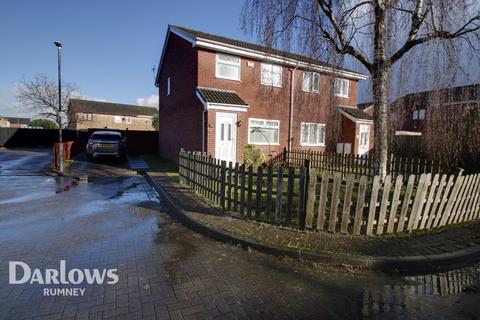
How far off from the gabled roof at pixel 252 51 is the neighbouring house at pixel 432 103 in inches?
55.5

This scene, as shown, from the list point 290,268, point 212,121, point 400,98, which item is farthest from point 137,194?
point 400,98

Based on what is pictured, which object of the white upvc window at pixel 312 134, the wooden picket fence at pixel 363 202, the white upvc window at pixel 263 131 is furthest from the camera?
the white upvc window at pixel 312 134

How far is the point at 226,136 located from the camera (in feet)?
43.9

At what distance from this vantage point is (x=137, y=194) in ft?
29.3

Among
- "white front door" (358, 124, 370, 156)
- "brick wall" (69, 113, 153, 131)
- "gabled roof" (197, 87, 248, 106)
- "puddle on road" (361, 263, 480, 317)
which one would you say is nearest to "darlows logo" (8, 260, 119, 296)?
"puddle on road" (361, 263, 480, 317)

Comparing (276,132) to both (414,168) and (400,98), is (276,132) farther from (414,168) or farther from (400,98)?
(400,98)

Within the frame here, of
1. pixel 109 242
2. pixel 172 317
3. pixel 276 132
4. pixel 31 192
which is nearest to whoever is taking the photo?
pixel 172 317

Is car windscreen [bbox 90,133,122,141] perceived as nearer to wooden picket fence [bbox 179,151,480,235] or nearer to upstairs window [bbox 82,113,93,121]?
wooden picket fence [bbox 179,151,480,235]

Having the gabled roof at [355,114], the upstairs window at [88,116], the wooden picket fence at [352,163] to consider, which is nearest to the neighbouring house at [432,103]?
the wooden picket fence at [352,163]

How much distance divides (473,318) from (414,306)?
57cm

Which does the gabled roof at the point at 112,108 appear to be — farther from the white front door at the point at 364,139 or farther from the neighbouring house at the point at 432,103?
the neighbouring house at the point at 432,103

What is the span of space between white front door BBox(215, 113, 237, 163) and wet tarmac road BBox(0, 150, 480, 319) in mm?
7426

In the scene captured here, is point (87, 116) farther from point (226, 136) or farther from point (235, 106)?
point (235, 106)

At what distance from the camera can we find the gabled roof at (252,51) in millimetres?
6336
